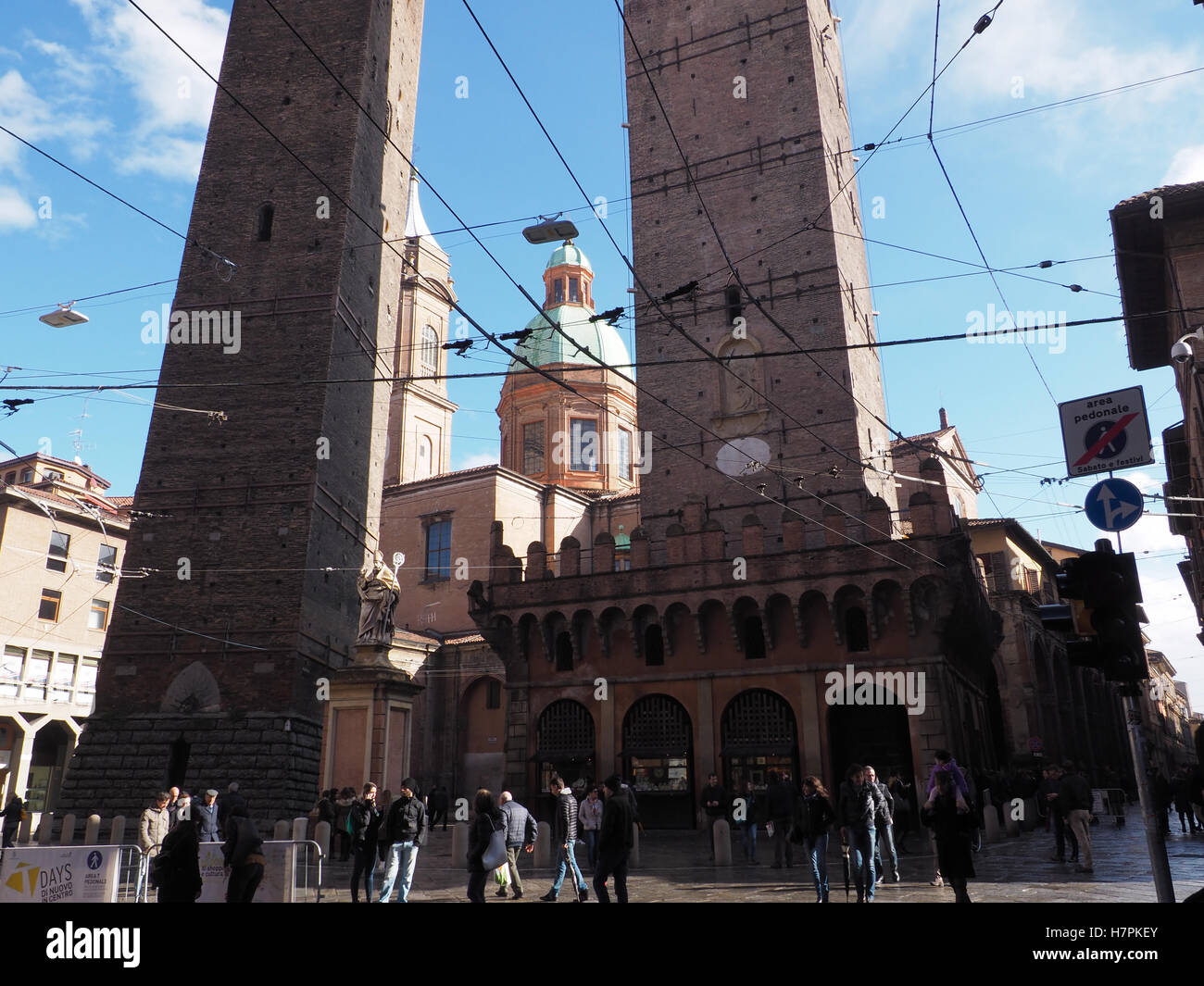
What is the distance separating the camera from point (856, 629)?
23.0 metres

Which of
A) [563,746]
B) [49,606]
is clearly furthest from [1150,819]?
[49,606]

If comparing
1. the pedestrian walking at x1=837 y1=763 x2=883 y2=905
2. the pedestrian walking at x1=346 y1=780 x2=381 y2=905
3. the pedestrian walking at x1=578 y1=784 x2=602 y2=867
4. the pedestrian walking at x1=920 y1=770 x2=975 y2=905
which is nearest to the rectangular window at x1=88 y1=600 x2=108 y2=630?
the pedestrian walking at x1=346 y1=780 x2=381 y2=905

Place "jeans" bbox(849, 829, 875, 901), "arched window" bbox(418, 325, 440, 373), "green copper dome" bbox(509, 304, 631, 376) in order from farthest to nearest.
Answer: "green copper dome" bbox(509, 304, 631, 376) < "arched window" bbox(418, 325, 440, 373) < "jeans" bbox(849, 829, 875, 901)

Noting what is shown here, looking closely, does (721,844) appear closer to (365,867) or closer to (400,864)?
(365,867)

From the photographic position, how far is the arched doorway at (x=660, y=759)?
23.1m

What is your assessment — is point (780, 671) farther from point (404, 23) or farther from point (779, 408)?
point (404, 23)

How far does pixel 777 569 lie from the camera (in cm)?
2317

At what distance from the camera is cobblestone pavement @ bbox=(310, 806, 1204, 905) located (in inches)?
427

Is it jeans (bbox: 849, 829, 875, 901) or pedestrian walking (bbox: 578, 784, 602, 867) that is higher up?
pedestrian walking (bbox: 578, 784, 602, 867)

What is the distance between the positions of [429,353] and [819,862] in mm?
41955

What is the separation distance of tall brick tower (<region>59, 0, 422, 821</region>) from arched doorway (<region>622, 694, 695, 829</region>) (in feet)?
24.9

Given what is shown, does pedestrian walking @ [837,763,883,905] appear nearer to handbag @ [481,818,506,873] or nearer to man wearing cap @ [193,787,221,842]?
handbag @ [481,818,506,873]

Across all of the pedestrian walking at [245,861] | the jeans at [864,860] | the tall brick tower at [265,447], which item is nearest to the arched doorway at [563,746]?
the tall brick tower at [265,447]
